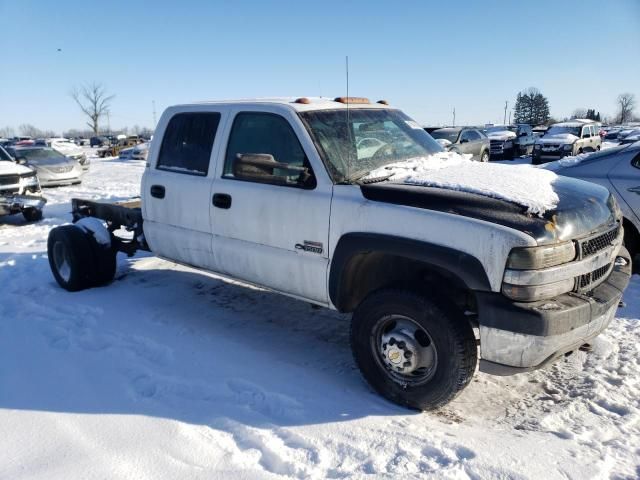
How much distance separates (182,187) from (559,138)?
20613 millimetres

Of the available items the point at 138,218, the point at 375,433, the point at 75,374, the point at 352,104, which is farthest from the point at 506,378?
the point at 138,218

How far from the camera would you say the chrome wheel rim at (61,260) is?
5701 millimetres

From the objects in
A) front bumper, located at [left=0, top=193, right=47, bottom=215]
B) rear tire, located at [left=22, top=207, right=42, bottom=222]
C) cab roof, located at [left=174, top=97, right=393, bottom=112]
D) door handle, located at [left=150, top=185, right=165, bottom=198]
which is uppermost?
cab roof, located at [left=174, top=97, right=393, bottom=112]

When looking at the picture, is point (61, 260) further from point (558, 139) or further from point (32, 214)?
point (558, 139)

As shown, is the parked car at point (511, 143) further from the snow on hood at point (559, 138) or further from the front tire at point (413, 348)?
the front tire at point (413, 348)

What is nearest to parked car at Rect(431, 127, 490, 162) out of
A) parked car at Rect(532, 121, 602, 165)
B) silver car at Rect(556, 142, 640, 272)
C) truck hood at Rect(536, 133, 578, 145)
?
parked car at Rect(532, 121, 602, 165)

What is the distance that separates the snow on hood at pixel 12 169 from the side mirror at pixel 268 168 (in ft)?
29.1

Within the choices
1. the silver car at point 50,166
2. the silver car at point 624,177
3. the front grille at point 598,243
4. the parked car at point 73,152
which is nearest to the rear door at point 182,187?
the front grille at point 598,243

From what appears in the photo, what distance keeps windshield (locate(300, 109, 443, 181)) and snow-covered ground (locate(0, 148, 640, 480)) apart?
1.53 metres

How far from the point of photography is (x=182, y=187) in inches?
181

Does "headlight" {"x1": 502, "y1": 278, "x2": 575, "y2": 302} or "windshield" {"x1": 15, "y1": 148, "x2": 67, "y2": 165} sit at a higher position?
"headlight" {"x1": 502, "y1": 278, "x2": 575, "y2": 302}

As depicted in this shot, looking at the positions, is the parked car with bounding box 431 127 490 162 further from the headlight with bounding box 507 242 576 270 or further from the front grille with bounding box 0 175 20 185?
the headlight with bounding box 507 242 576 270

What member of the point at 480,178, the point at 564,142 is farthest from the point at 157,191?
the point at 564,142

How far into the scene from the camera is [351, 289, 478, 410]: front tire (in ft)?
9.98
